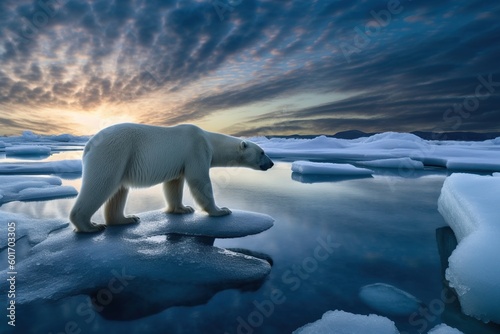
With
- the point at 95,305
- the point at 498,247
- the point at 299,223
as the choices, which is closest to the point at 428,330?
the point at 498,247

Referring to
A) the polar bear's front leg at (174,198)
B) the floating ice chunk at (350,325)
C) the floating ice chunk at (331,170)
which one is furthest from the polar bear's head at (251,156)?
the floating ice chunk at (331,170)

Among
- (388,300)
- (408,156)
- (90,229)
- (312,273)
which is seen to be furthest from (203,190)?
(408,156)

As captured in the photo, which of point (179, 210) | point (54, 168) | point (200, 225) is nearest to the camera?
point (200, 225)

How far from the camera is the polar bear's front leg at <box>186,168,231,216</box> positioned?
3.43 meters

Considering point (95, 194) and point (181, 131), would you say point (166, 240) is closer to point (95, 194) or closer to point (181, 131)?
point (95, 194)

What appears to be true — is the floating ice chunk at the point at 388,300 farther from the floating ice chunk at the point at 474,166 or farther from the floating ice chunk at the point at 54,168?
the floating ice chunk at the point at 474,166

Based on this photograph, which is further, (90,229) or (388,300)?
(90,229)

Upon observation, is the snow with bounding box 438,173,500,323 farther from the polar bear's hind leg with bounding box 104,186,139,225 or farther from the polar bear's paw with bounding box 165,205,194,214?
the polar bear's hind leg with bounding box 104,186,139,225

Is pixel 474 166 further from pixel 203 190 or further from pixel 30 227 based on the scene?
pixel 30 227

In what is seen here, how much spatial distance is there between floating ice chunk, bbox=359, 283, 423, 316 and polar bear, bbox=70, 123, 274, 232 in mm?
2132

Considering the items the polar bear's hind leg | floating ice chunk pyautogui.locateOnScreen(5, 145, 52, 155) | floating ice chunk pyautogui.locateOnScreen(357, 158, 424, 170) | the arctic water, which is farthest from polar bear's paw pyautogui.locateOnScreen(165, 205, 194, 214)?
floating ice chunk pyautogui.locateOnScreen(5, 145, 52, 155)

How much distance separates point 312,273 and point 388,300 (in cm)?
58

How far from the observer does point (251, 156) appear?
13.8 ft

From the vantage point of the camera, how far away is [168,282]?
→ 2.03m
